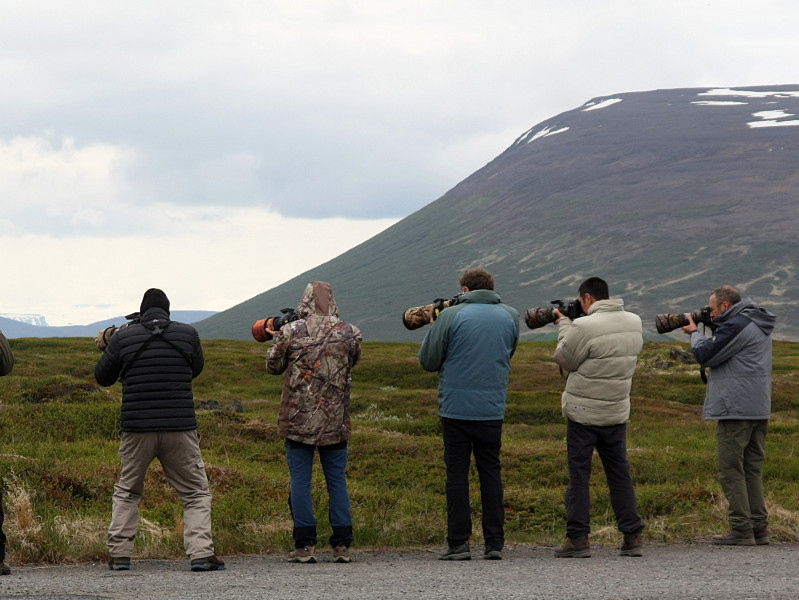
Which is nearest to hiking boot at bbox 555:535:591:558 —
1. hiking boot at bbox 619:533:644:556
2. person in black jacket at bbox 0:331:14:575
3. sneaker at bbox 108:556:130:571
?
hiking boot at bbox 619:533:644:556

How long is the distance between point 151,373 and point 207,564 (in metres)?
1.78

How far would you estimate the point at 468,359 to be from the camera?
9234 millimetres

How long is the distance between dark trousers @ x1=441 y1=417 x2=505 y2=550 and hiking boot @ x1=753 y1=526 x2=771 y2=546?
3013 mm

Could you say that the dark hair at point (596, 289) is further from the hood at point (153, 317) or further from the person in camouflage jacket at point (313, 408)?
the hood at point (153, 317)

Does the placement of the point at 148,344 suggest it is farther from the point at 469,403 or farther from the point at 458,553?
the point at 458,553

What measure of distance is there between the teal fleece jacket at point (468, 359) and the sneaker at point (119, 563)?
10.5ft

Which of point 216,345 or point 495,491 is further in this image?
point 216,345

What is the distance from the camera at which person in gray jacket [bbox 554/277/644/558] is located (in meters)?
9.45

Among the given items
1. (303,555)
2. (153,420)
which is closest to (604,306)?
(303,555)

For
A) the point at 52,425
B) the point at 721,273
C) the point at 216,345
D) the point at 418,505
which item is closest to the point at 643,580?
the point at 418,505

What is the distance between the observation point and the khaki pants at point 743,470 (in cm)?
1020

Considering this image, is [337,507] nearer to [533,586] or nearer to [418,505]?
[533,586]

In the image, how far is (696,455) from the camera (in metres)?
20.8

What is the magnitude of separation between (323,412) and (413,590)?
227 centimetres
